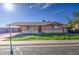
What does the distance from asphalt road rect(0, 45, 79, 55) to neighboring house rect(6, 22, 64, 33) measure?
0.63ft

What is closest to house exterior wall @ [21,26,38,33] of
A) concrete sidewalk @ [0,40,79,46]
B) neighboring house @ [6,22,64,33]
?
neighboring house @ [6,22,64,33]

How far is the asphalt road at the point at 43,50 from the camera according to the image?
2623mm

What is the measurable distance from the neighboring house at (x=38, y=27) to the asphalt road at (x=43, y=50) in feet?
0.63

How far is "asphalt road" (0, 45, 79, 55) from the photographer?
103 inches

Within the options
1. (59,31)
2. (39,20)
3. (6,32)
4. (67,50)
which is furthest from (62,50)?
(6,32)

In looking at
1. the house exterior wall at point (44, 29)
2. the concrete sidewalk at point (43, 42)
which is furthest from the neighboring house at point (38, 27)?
the concrete sidewalk at point (43, 42)

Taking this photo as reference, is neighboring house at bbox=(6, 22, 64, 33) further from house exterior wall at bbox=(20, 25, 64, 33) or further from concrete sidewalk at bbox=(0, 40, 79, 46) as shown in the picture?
concrete sidewalk at bbox=(0, 40, 79, 46)

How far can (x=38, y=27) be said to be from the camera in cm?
262

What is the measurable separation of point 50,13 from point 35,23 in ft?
0.70

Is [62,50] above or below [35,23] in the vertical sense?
below

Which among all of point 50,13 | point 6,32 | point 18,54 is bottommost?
point 18,54

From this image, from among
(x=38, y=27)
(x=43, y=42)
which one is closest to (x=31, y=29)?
(x=38, y=27)

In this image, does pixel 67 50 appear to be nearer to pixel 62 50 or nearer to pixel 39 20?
pixel 62 50

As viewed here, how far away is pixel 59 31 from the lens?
2.63 metres
